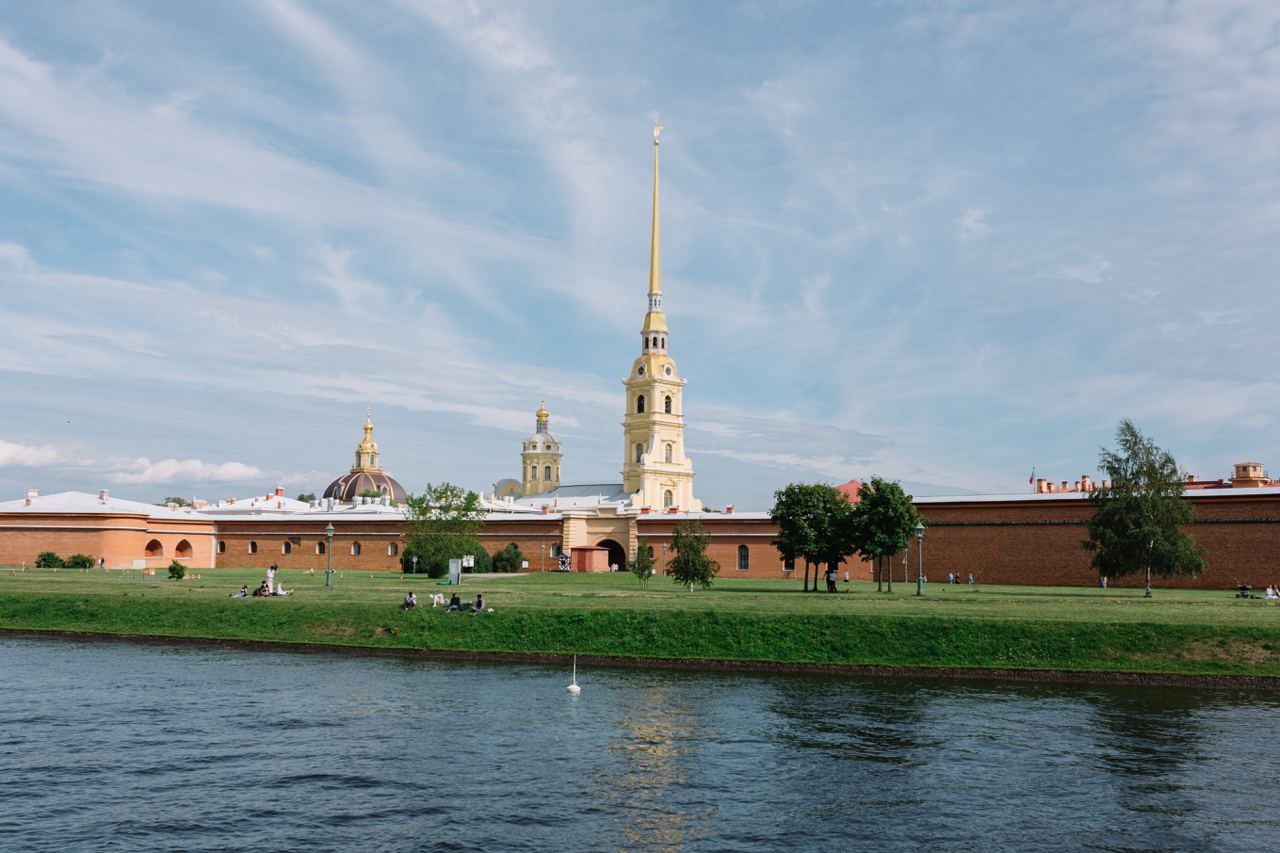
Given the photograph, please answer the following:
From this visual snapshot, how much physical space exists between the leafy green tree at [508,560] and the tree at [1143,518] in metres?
37.2

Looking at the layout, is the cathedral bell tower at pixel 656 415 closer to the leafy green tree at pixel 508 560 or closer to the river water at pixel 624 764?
the leafy green tree at pixel 508 560

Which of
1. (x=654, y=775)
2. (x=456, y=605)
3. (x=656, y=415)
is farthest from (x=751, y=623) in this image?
(x=656, y=415)

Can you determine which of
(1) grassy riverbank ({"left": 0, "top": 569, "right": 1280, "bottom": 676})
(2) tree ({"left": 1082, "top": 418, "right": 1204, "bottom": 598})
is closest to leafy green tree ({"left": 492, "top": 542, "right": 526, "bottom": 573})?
(1) grassy riverbank ({"left": 0, "top": 569, "right": 1280, "bottom": 676})

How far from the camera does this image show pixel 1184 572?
147 feet

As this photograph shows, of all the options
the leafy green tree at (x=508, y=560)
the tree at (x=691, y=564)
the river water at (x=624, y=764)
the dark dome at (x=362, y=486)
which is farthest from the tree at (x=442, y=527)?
the dark dome at (x=362, y=486)

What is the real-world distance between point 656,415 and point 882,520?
55372 mm

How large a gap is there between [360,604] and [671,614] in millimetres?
12663

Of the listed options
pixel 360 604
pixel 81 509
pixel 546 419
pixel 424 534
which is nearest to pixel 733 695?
pixel 360 604

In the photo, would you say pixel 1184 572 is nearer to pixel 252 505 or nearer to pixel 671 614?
pixel 671 614

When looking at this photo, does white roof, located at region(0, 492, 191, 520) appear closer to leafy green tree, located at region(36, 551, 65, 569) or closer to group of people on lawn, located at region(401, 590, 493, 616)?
leafy green tree, located at region(36, 551, 65, 569)

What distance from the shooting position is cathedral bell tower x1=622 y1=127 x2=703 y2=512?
10119 cm

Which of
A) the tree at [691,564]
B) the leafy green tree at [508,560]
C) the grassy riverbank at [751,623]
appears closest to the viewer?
the grassy riverbank at [751,623]

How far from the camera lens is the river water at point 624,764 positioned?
16.4 m

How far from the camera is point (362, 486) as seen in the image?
408 ft
